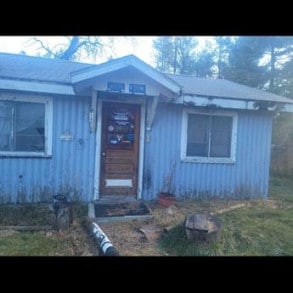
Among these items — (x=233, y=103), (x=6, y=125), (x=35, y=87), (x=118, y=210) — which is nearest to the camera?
(x=35, y=87)

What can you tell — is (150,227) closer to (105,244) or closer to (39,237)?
(105,244)

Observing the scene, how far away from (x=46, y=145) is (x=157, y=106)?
278 centimetres

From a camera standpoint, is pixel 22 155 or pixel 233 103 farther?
pixel 233 103

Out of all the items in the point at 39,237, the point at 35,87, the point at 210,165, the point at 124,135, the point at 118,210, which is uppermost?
the point at 35,87

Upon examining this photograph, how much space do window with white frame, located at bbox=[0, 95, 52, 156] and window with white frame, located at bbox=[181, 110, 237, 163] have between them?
3.37 metres

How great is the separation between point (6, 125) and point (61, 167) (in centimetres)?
149

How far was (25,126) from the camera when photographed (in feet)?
24.3

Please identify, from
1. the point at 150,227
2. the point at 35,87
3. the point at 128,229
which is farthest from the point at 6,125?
the point at 150,227

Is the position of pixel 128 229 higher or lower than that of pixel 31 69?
lower

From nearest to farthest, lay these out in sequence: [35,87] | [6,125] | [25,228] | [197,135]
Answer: [25,228]
[35,87]
[6,125]
[197,135]
